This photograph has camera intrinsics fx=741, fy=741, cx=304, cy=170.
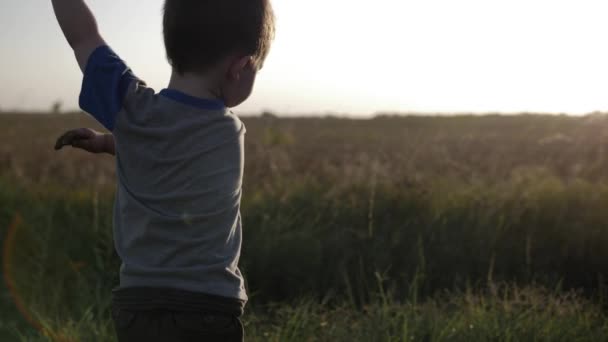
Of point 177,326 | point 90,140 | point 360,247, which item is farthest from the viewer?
point 360,247

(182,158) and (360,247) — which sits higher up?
(182,158)

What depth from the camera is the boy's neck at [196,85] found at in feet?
5.59

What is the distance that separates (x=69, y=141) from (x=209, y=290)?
0.51 m

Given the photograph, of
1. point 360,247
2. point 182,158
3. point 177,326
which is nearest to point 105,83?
point 182,158

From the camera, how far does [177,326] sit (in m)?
1.68

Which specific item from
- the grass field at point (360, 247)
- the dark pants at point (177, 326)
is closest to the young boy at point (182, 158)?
the dark pants at point (177, 326)

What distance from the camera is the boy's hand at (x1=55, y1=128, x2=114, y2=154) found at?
1.84 meters

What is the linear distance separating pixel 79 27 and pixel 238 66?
0.39 meters

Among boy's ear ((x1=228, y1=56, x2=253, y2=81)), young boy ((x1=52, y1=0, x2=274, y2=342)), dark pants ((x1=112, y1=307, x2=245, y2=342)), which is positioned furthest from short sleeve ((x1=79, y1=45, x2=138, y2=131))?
dark pants ((x1=112, y1=307, x2=245, y2=342))

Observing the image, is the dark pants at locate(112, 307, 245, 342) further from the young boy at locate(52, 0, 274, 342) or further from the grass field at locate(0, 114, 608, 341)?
the grass field at locate(0, 114, 608, 341)

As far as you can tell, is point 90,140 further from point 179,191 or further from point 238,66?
point 238,66

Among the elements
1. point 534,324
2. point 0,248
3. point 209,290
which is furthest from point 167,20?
point 0,248

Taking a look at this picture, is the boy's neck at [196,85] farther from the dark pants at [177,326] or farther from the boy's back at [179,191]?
the dark pants at [177,326]

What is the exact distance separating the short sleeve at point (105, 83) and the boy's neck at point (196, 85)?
0.11 m
